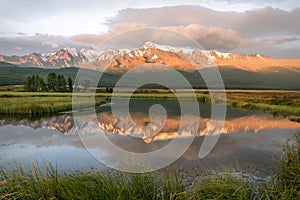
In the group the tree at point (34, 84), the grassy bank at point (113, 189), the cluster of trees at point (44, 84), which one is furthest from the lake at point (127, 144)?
the cluster of trees at point (44, 84)

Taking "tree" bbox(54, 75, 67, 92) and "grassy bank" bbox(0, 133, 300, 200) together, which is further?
"tree" bbox(54, 75, 67, 92)

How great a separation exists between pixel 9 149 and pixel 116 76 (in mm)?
188643

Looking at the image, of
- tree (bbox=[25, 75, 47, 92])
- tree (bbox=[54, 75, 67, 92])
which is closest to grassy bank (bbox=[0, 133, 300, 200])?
tree (bbox=[25, 75, 47, 92])

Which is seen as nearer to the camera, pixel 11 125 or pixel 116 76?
pixel 11 125

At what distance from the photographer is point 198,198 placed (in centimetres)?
415

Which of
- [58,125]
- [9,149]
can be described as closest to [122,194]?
[9,149]

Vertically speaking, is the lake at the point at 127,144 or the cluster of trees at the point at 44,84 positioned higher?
the cluster of trees at the point at 44,84

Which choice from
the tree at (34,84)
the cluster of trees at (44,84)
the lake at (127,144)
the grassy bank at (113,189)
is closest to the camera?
the grassy bank at (113,189)

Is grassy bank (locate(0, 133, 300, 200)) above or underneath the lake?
above

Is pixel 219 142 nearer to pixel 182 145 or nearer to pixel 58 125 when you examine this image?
pixel 182 145

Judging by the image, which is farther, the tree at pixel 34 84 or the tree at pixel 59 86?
the tree at pixel 59 86

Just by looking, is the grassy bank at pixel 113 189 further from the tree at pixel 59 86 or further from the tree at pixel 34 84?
the tree at pixel 59 86

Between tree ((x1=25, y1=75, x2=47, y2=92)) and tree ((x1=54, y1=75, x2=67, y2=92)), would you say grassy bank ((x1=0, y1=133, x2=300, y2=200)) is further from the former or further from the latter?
tree ((x1=54, y1=75, x2=67, y2=92))

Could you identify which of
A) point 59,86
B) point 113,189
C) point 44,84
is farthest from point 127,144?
point 59,86
